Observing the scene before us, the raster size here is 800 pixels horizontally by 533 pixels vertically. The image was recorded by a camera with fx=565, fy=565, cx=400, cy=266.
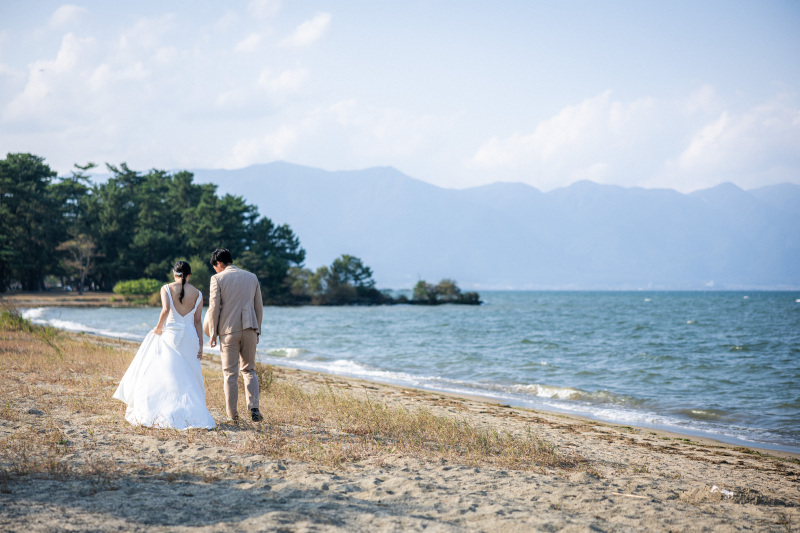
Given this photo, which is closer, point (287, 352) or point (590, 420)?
point (590, 420)

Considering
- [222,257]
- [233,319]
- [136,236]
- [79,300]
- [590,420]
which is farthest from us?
[136,236]

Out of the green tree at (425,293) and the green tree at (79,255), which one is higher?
the green tree at (79,255)

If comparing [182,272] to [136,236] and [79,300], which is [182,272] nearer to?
[79,300]

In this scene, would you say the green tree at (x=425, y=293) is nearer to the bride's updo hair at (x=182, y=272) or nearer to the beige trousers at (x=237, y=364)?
the beige trousers at (x=237, y=364)

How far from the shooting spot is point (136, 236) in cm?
6669

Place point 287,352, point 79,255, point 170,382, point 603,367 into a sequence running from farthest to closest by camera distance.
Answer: point 79,255 → point 287,352 → point 603,367 → point 170,382

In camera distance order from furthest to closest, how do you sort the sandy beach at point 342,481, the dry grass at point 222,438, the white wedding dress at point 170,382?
the white wedding dress at point 170,382 → the dry grass at point 222,438 → the sandy beach at point 342,481

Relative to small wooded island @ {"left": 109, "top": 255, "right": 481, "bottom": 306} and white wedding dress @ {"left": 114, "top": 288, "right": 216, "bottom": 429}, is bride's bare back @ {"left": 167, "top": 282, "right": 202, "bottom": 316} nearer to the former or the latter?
white wedding dress @ {"left": 114, "top": 288, "right": 216, "bottom": 429}

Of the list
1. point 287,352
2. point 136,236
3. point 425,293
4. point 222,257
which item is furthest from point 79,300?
point 222,257

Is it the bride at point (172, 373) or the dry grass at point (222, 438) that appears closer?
the dry grass at point (222, 438)

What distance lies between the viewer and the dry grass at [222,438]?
5.82 metres

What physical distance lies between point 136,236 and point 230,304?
216ft

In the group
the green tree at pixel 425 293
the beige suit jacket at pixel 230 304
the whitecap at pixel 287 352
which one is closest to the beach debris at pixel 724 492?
the beige suit jacket at pixel 230 304

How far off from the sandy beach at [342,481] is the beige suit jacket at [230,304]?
133 cm
